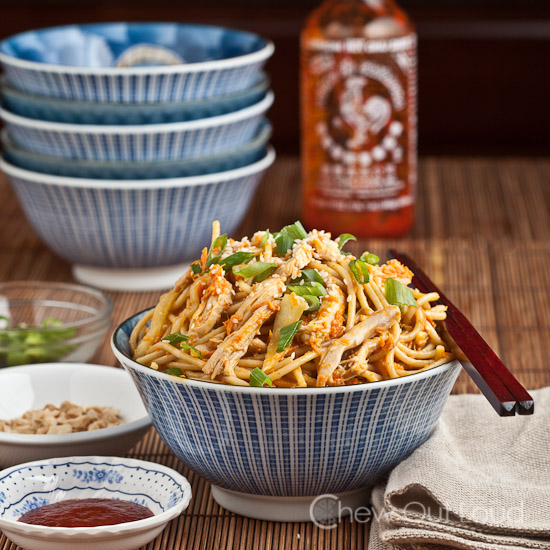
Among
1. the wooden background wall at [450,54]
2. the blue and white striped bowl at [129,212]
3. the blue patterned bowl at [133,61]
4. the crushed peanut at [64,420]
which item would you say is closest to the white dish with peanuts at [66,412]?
the crushed peanut at [64,420]

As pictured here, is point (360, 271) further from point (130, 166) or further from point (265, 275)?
point (130, 166)

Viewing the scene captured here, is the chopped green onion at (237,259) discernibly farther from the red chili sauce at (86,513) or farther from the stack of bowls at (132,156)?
the stack of bowls at (132,156)

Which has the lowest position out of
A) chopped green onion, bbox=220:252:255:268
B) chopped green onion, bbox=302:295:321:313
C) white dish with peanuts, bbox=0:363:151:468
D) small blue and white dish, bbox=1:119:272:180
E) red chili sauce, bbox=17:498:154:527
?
white dish with peanuts, bbox=0:363:151:468

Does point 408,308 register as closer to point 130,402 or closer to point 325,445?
point 325,445

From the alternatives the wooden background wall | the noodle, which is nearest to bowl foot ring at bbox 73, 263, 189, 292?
the noodle

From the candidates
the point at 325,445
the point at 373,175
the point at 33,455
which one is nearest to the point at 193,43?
the point at 373,175

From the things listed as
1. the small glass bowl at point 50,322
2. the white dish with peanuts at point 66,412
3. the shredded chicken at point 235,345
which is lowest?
the small glass bowl at point 50,322

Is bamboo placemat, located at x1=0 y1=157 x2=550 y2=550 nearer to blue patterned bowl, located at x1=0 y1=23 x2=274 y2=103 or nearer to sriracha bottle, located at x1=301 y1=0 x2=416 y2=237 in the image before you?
sriracha bottle, located at x1=301 y1=0 x2=416 y2=237
